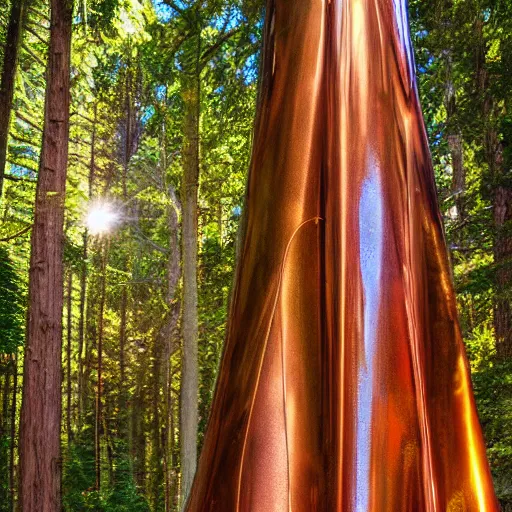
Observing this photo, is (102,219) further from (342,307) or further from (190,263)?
(342,307)

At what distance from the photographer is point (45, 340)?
8258 mm

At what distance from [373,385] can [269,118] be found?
0.60 metres

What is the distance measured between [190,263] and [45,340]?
2.11 meters

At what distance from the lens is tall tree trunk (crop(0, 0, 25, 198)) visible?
974 centimetres

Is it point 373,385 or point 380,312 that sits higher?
point 380,312

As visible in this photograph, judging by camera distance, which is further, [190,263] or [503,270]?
[190,263]

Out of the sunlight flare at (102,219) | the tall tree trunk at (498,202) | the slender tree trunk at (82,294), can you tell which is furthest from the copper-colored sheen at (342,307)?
the sunlight flare at (102,219)

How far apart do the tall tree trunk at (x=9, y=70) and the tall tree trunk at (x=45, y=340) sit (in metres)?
1.46

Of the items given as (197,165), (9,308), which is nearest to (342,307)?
Answer: (197,165)

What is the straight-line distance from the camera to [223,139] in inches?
321

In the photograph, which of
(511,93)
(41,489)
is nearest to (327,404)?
(511,93)

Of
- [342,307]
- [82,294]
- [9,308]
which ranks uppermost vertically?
[82,294]

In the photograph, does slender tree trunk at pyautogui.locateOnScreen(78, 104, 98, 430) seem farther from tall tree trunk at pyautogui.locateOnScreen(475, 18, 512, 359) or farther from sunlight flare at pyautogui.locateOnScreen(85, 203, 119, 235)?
tall tree trunk at pyautogui.locateOnScreen(475, 18, 512, 359)

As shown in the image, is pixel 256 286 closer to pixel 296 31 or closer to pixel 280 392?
pixel 280 392
